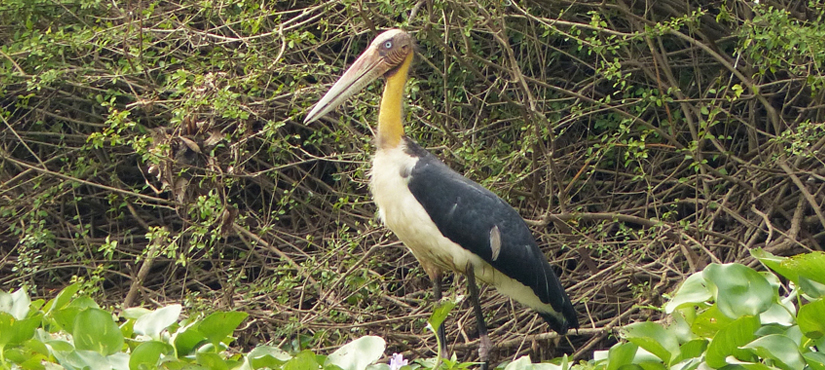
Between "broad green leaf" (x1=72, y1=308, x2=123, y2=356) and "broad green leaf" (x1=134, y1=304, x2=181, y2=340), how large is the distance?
155mm

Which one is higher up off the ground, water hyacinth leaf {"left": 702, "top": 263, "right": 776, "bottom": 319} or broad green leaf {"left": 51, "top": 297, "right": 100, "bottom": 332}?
water hyacinth leaf {"left": 702, "top": 263, "right": 776, "bottom": 319}

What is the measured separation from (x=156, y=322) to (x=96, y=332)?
211mm

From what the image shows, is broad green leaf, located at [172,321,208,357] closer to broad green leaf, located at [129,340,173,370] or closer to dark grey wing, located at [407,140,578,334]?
broad green leaf, located at [129,340,173,370]

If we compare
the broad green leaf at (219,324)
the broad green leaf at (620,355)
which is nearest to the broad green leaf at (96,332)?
the broad green leaf at (219,324)

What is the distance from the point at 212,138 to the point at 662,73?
223 centimetres

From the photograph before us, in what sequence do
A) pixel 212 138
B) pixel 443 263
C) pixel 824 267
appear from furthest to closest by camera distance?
pixel 212 138, pixel 443 263, pixel 824 267

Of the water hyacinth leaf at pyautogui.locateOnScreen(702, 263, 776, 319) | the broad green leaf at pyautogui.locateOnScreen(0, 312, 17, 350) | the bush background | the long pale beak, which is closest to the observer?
the water hyacinth leaf at pyautogui.locateOnScreen(702, 263, 776, 319)

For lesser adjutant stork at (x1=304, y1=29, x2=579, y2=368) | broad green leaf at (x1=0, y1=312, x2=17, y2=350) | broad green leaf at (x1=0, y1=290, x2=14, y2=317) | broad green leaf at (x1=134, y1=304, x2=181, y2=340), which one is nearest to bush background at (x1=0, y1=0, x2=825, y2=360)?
lesser adjutant stork at (x1=304, y1=29, x2=579, y2=368)

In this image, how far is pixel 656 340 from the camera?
2201 mm

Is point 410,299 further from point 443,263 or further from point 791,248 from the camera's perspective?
point 791,248

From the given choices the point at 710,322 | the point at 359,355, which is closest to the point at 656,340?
the point at 710,322

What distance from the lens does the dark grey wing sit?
3840 mm

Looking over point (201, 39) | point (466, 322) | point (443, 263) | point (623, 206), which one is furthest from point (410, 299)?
point (201, 39)

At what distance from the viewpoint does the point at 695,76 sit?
4914 mm
